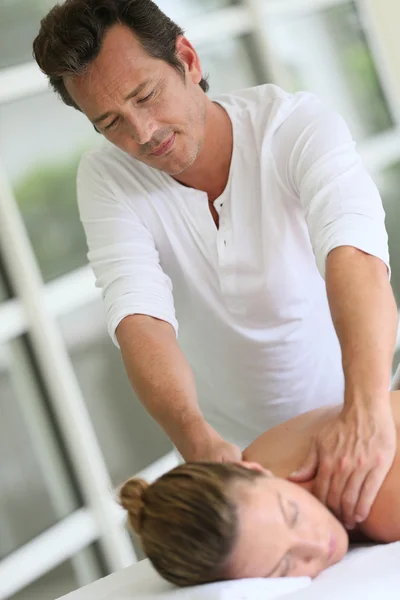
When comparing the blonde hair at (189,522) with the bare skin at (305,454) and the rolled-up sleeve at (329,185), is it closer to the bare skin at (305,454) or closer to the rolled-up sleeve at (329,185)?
the bare skin at (305,454)

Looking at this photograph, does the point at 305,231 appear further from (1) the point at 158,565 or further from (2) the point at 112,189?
(1) the point at 158,565

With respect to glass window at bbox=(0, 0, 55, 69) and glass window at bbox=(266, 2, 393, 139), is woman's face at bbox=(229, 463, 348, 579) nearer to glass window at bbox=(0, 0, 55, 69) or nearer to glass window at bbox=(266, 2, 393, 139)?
glass window at bbox=(0, 0, 55, 69)

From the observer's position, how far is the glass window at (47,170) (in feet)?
8.50

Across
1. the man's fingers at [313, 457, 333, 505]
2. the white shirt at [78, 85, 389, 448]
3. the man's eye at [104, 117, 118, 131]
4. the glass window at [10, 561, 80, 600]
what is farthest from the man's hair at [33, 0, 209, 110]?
the glass window at [10, 561, 80, 600]

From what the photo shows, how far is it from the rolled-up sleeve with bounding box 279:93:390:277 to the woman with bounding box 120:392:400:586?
Answer: 0.43 m

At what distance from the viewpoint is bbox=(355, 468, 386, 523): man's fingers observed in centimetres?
133

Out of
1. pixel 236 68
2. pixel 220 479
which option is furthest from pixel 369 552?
pixel 236 68

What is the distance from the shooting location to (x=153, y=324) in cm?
174

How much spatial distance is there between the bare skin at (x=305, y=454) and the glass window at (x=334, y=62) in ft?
7.26

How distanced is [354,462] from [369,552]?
0.14 m

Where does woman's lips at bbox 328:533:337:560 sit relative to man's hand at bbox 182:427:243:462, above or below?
below

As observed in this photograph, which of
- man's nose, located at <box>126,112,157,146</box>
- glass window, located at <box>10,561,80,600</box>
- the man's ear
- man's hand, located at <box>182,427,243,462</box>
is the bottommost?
glass window, located at <box>10,561,80,600</box>

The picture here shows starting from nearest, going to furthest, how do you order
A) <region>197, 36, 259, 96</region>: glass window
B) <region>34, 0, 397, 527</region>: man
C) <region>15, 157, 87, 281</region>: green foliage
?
<region>34, 0, 397, 527</region>: man
<region>15, 157, 87, 281</region>: green foliage
<region>197, 36, 259, 96</region>: glass window

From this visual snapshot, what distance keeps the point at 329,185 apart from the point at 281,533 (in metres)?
0.68
